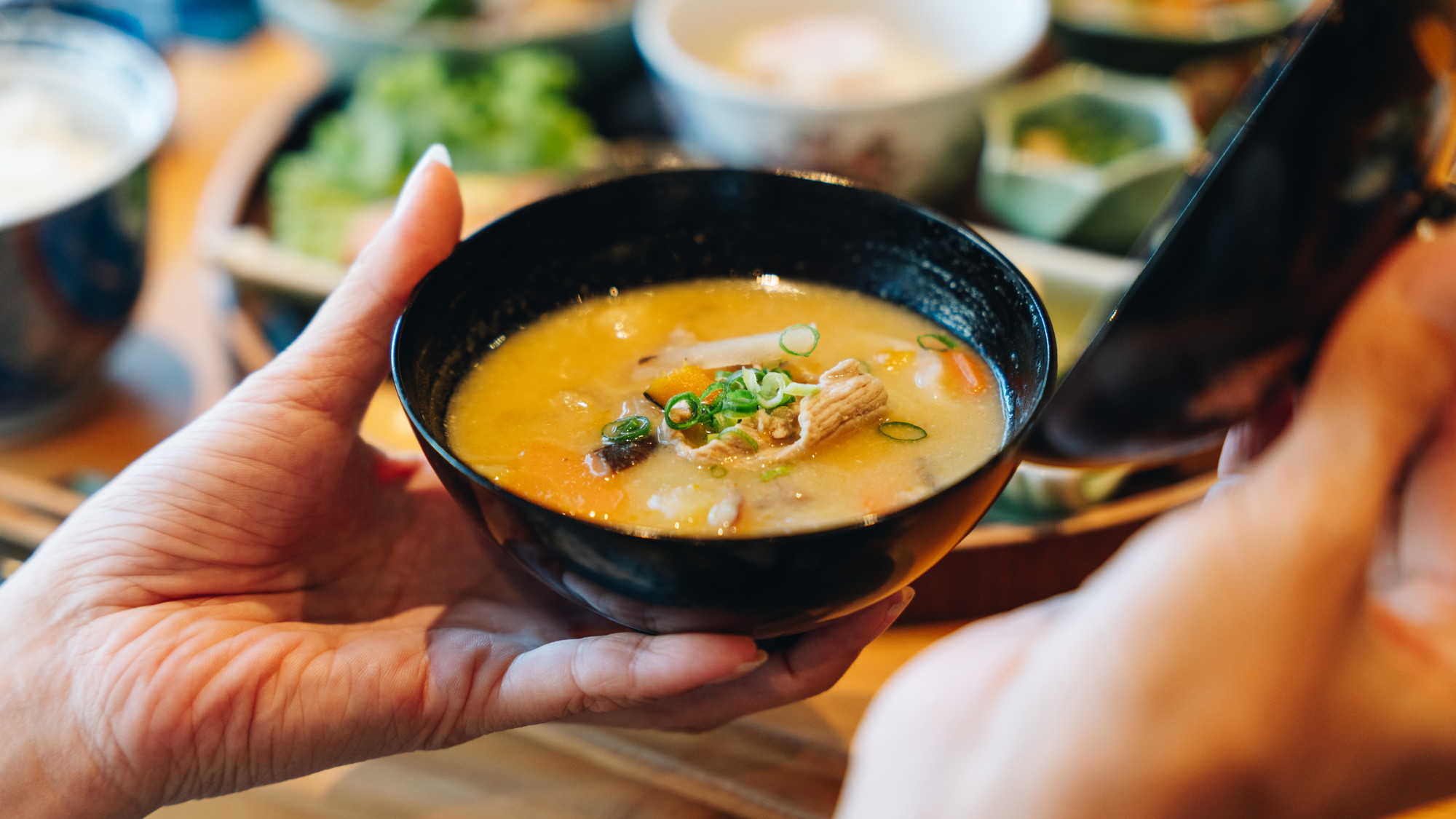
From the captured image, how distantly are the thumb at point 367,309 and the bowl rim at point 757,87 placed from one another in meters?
1.35

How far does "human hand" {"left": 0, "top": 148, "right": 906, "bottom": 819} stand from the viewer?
1302 mm

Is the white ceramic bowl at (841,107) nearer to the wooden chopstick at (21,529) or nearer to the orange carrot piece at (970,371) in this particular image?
the orange carrot piece at (970,371)

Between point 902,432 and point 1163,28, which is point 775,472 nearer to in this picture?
point 902,432

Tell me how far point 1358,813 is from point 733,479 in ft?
2.62

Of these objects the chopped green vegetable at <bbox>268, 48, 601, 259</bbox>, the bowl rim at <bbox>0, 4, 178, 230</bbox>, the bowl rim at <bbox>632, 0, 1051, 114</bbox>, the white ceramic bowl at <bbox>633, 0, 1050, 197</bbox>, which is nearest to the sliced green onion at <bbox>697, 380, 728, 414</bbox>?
the white ceramic bowl at <bbox>633, 0, 1050, 197</bbox>

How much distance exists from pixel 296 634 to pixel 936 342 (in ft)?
3.59

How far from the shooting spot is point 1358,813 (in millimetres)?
962

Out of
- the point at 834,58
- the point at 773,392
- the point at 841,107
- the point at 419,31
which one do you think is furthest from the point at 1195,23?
the point at 773,392

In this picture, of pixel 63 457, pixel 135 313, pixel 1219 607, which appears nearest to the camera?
pixel 1219 607

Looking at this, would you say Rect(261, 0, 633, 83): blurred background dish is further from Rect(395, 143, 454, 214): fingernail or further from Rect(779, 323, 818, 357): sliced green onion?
Rect(779, 323, 818, 357): sliced green onion

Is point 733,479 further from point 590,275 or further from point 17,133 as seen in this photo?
point 17,133

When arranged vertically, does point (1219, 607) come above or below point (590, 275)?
above

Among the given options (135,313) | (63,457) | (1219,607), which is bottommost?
(63,457)

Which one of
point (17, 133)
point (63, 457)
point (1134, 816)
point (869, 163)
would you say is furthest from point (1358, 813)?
point (17, 133)
